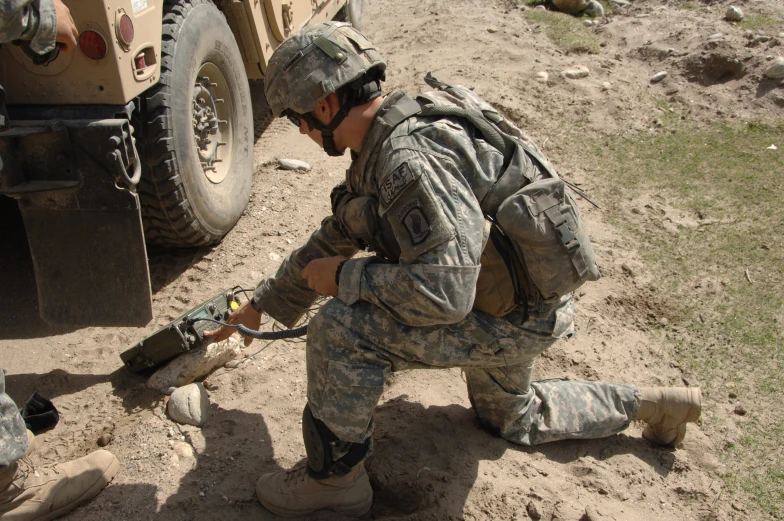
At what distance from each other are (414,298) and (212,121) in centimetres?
241

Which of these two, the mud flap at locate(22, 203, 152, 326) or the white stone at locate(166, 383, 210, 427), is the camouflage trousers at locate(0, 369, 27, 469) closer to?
the white stone at locate(166, 383, 210, 427)

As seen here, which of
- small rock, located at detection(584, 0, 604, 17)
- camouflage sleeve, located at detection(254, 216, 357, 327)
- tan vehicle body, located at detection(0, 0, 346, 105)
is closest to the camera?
camouflage sleeve, located at detection(254, 216, 357, 327)

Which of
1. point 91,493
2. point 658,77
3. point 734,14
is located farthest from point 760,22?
point 91,493

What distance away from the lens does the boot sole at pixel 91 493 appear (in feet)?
8.28

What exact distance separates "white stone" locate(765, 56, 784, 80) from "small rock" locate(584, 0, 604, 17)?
9.30 ft

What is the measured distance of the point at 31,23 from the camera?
2.46 metres

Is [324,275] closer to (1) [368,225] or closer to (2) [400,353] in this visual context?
(1) [368,225]

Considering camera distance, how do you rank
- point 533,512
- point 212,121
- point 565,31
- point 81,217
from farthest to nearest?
point 565,31
point 212,121
point 81,217
point 533,512

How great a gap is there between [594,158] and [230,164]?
2820 millimetres

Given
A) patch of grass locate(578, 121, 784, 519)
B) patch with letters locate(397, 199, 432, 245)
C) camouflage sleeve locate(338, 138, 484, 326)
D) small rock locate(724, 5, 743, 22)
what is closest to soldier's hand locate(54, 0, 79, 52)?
camouflage sleeve locate(338, 138, 484, 326)

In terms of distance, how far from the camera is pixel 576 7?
8742mm

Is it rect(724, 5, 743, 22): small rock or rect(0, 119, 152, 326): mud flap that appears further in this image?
rect(724, 5, 743, 22): small rock

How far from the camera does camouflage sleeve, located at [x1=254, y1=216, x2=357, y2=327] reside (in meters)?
2.75

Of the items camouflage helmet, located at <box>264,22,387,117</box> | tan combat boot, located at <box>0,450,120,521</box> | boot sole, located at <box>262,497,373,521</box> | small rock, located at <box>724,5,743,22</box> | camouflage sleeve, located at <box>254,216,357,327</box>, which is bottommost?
boot sole, located at <box>262,497,373,521</box>
